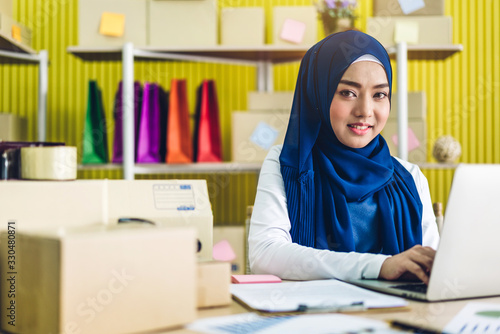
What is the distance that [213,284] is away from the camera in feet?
2.71

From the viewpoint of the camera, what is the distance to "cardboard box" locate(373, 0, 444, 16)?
8.54 feet

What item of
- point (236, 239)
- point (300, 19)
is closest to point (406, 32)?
point (300, 19)

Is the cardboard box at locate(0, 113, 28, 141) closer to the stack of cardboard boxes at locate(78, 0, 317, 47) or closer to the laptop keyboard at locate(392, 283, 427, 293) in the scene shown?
the stack of cardboard boxes at locate(78, 0, 317, 47)

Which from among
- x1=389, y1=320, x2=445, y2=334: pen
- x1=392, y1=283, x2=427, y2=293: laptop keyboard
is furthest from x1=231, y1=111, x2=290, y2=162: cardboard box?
x1=389, y1=320, x2=445, y2=334: pen

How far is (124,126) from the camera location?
252cm

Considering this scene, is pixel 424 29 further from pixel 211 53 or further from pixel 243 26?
pixel 211 53

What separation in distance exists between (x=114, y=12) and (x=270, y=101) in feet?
2.84

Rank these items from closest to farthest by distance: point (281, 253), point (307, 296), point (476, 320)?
point (476, 320), point (307, 296), point (281, 253)

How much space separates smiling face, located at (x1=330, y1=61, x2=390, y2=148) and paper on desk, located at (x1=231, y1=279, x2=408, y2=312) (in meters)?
0.57

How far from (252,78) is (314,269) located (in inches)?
93.6

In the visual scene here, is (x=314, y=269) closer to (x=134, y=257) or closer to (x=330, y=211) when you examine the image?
(x=330, y=211)

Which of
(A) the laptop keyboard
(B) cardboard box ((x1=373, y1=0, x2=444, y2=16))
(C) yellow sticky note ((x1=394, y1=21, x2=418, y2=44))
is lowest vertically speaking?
(A) the laptop keyboard

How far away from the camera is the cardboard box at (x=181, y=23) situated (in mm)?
2596

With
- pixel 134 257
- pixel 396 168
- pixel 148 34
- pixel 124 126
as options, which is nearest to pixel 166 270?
pixel 134 257
